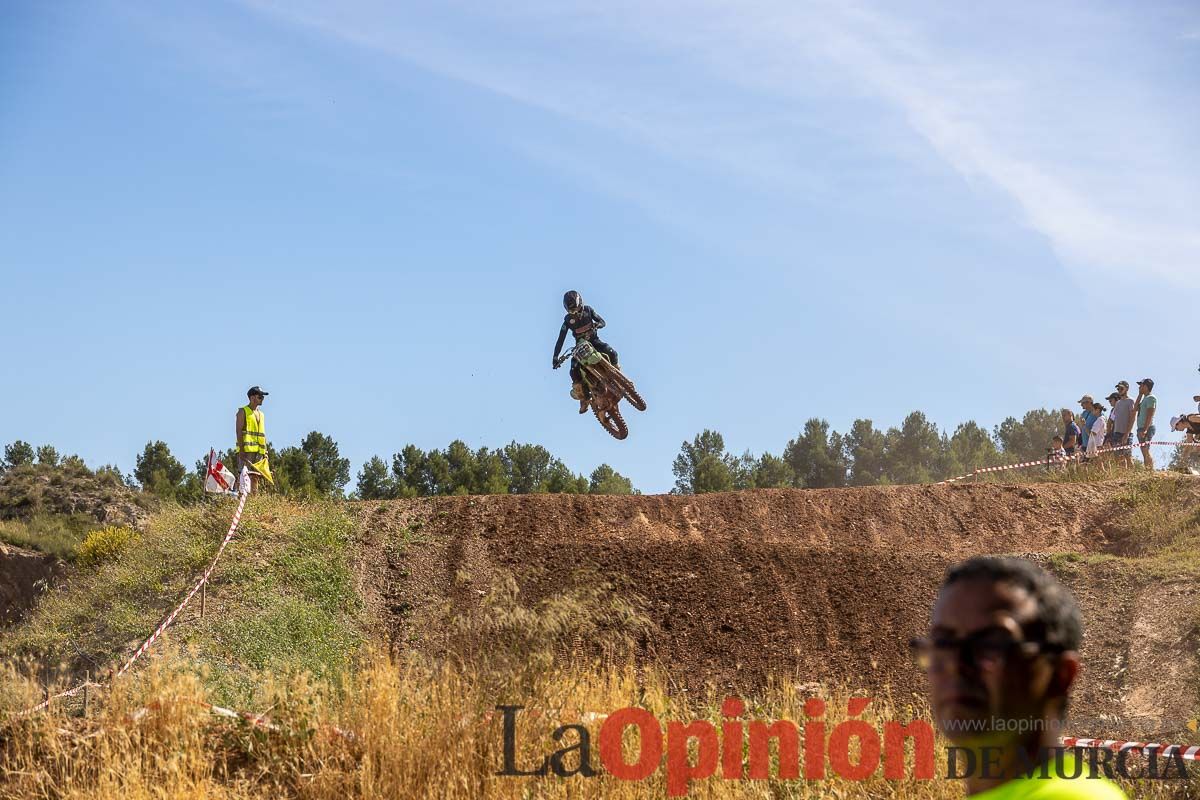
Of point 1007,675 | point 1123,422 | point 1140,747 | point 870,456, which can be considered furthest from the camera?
point 870,456

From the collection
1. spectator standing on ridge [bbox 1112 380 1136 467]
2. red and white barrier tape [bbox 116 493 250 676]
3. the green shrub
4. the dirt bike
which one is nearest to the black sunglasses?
red and white barrier tape [bbox 116 493 250 676]

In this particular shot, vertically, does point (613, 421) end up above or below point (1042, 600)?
above

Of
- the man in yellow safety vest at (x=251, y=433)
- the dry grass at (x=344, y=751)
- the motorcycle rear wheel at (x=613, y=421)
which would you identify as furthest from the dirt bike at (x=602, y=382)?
the dry grass at (x=344, y=751)

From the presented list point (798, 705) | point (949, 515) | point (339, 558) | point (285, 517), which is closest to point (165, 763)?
point (798, 705)

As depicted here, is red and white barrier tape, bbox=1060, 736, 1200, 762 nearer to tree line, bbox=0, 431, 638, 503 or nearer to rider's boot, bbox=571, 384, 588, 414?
rider's boot, bbox=571, 384, 588, 414

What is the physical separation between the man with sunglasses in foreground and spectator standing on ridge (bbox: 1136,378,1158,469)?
62.1 feet

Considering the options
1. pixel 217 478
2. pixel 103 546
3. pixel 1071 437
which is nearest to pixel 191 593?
pixel 217 478

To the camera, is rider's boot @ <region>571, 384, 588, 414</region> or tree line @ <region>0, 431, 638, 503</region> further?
tree line @ <region>0, 431, 638, 503</region>

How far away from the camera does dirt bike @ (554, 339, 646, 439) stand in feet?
53.5

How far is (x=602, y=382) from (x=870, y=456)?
35.4m

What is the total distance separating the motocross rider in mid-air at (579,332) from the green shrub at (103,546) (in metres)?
6.73

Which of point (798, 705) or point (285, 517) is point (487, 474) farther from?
point (798, 705)

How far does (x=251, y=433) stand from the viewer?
54.1ft

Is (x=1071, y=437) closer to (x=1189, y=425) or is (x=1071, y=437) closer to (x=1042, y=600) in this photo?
(x=1189, y=425)
